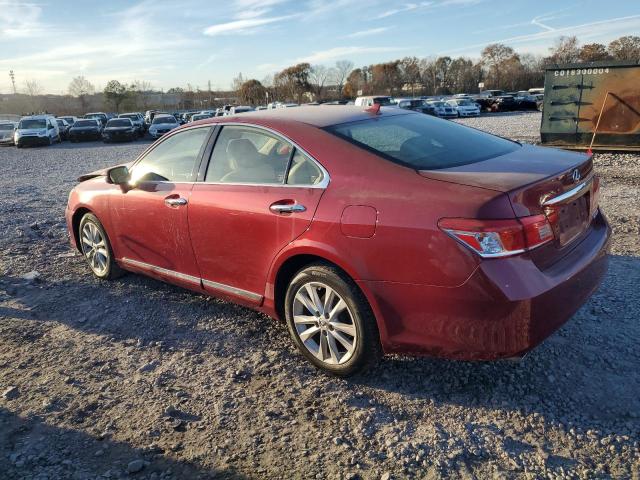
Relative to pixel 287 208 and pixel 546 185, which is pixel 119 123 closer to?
pixel 287 208

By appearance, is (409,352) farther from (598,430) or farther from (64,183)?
(64,183)

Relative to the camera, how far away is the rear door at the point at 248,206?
337 centimetres

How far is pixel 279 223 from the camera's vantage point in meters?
3.42

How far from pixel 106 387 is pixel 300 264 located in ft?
4.92

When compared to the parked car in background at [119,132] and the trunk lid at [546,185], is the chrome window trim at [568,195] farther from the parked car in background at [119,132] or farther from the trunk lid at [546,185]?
the parked car in background at [119,132]

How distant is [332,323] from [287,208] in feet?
2.54

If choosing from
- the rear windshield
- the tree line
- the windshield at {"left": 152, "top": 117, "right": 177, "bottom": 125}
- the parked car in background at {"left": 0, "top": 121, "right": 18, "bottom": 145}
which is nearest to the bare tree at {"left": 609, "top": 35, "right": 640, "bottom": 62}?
the tree line

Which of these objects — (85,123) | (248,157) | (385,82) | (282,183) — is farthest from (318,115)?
(385,82)

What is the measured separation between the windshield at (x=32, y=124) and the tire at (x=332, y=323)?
101ft

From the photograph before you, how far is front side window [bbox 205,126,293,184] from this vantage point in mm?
3594

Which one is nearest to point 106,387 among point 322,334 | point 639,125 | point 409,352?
point 322,334

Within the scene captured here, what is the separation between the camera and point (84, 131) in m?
31.2

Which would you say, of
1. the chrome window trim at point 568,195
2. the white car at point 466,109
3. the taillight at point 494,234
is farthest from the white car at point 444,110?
the taillight at point 494,234

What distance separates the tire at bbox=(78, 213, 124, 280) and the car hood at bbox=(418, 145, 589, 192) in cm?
349
